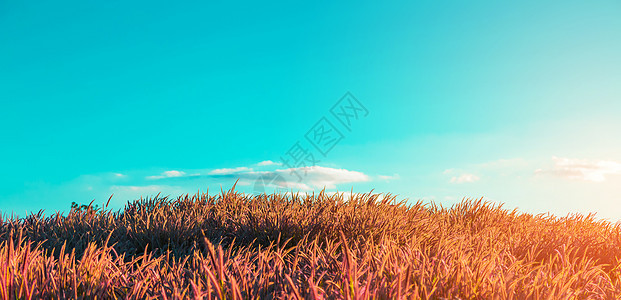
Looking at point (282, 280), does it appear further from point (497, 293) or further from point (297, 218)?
point (297, 218)

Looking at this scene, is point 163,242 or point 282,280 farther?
point 163,242

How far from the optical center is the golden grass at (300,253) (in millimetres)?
2404

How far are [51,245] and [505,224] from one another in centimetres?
610

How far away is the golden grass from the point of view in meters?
2.40

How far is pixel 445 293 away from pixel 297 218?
2.28 m

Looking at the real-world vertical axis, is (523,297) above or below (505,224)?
below

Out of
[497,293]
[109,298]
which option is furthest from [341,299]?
[109,298]

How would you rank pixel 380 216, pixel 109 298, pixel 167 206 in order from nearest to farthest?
pixel 109 298, pixel 380 216, pixel 167 206

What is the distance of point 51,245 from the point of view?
15.0 feet

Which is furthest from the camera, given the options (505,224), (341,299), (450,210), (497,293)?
(450,210)

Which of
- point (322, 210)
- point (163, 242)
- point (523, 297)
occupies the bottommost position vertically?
point (523, 297)

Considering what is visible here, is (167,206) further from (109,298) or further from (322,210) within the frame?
(109,298)

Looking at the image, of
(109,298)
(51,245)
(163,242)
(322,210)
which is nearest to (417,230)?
(322,210)

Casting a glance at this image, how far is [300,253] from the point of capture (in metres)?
3.71
